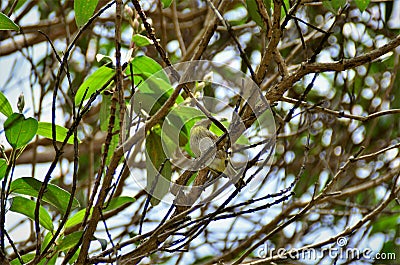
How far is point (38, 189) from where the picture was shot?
0.88 metres

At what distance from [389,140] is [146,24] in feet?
4.06

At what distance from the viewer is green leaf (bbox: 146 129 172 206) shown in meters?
0.94

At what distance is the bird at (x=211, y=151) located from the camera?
77 cm

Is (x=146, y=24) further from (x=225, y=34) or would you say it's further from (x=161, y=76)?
(x=225, y=34)

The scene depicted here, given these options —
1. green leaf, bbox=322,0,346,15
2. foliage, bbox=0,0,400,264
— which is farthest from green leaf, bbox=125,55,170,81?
green leaf, bbox=322,0,346,15

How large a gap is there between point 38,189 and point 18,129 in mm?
105

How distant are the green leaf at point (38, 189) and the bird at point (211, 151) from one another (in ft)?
0.67

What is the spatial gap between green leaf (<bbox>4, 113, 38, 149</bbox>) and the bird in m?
0.22

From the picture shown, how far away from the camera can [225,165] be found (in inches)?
30.7

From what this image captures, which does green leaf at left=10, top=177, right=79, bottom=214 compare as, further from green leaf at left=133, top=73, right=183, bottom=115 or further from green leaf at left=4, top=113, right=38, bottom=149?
green leaf at left=133, top=73, right=183, bottom=115

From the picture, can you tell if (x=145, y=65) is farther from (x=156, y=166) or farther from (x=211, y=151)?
(x=211, y=151)

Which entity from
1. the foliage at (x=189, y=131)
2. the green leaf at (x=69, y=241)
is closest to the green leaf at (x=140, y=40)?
the foliage at (x=189, y=131)

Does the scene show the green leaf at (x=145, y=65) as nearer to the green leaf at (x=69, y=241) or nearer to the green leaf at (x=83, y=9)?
the green leaf at (x=83, y=9)

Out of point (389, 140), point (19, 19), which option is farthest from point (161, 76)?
point (389, 140)
